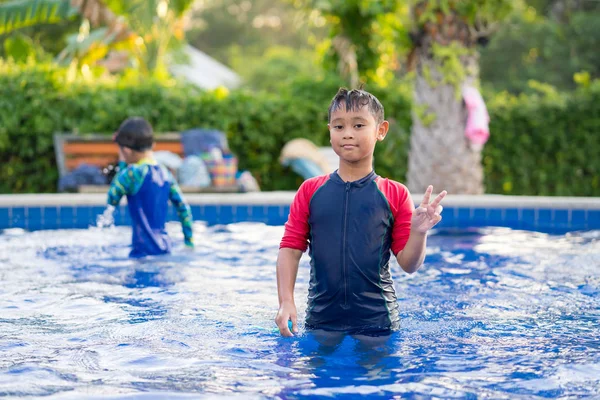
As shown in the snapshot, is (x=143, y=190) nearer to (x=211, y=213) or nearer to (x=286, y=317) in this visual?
(x=286, y=317)

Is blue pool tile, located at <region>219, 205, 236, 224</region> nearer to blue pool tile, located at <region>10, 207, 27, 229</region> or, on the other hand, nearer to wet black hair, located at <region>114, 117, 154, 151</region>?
blue pool tile, located at <region>10, 207, 27, 229</region>

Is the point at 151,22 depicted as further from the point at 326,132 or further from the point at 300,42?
the point at 300,42

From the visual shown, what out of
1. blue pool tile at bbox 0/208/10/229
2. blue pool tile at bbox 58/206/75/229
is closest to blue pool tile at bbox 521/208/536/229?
blue pool tile at bbox 58/206/75/229

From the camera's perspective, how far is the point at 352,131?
4.12m

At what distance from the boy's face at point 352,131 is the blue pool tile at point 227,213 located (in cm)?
707

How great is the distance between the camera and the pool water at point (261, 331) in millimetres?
4039

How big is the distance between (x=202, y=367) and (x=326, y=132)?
10.5m

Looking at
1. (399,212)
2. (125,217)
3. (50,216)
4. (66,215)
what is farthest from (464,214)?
(399,212)

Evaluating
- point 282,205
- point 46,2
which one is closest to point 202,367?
point 282,205

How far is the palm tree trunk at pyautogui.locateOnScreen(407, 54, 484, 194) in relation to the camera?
44.2ft

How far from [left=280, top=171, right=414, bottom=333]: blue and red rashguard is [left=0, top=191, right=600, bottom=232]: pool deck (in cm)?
663

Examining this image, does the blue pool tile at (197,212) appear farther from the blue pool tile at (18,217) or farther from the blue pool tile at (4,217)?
the blue pool tile at (4,217)

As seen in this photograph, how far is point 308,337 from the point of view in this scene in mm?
4539

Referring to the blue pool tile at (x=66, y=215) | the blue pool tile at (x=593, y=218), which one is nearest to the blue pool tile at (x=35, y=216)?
the blue pool tile at (x=66, y=215)
